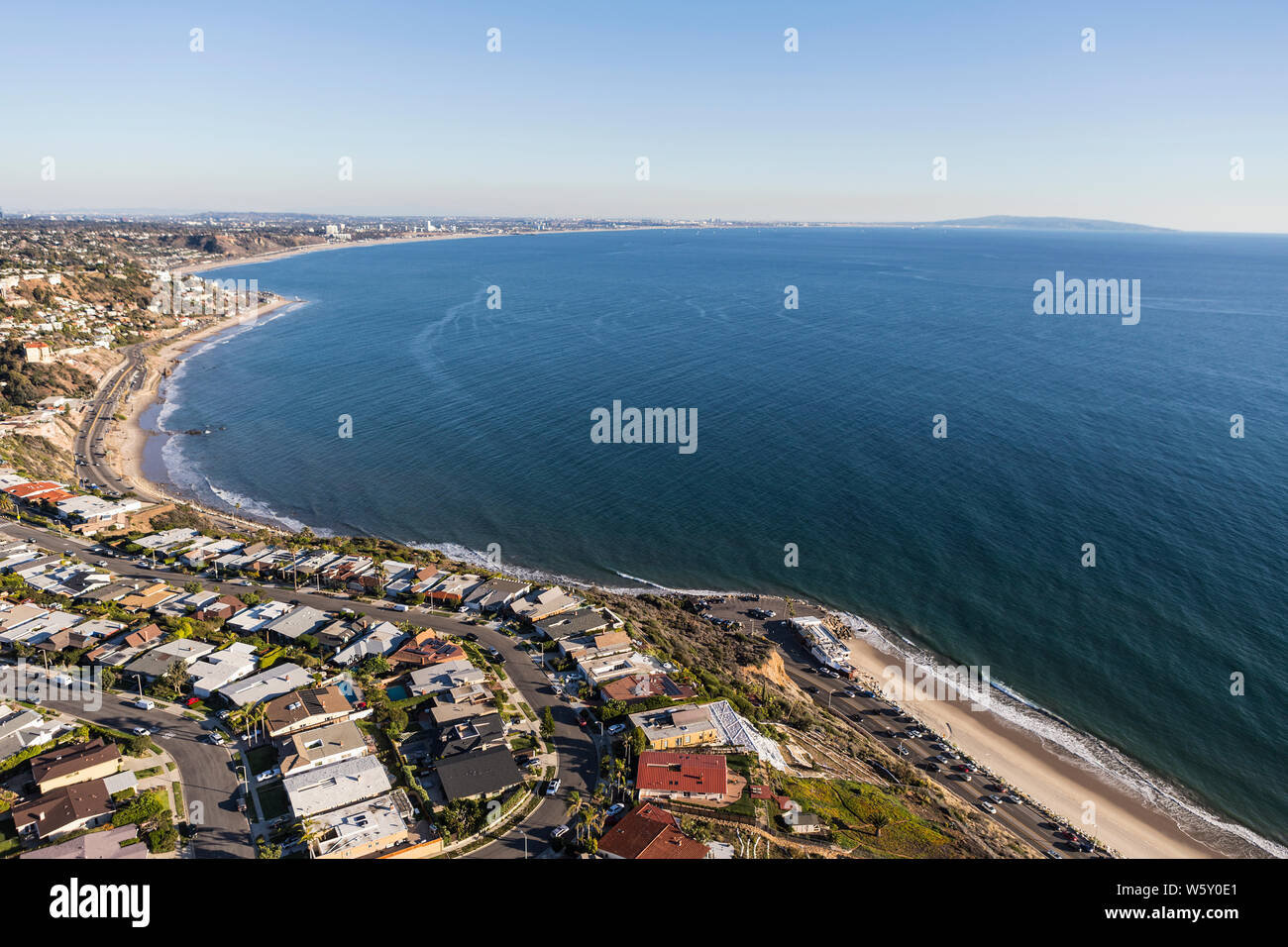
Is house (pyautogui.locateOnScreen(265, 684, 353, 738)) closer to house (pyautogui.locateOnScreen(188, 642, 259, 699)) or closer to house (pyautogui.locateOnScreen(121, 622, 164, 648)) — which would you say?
house (pyautogui.locateOnScreen(188, 642, 259, 699))

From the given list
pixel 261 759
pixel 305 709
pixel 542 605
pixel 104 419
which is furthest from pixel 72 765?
pixel 104 419

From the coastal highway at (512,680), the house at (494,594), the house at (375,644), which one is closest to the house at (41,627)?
the coastal highway at (512,680)

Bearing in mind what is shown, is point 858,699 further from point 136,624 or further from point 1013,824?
point 136,624

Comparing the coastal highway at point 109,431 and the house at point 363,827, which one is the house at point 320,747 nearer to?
the house at point 363,827

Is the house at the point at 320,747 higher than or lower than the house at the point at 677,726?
higher

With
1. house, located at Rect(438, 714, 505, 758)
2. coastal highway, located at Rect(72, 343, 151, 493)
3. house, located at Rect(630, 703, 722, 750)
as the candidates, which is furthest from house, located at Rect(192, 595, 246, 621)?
coastal highway, located at Rect(72, 343, 151, 493)

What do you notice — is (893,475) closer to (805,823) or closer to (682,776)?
(805,823)
